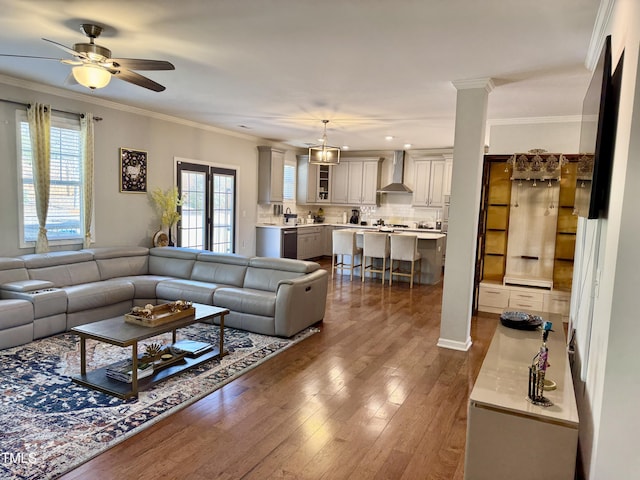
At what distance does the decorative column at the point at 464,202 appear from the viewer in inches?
161

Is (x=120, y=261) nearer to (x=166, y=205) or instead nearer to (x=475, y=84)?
(x=166, y=205)

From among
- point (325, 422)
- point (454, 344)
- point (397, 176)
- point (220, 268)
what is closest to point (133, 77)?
point (220, 268)

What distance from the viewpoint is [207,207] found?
7.70 meters

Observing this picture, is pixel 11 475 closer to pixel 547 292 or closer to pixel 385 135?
pixel 547 292

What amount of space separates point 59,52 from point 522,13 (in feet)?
12.5

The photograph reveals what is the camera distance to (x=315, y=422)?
9.36 feet

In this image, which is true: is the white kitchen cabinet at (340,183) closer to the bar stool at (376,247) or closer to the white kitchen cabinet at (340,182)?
the white kitchen cabinet at (340,182)

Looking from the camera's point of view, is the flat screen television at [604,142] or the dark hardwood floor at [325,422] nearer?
the flat screen television at [604,142]

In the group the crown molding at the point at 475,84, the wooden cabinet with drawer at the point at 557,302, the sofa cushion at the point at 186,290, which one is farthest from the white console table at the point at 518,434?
the wooden cabinet with drawer at the point at 557,302

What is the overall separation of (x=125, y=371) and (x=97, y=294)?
1.77 meters

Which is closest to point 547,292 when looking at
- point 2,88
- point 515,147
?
point 515,147

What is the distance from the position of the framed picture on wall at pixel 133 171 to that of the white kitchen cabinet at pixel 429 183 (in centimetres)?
597

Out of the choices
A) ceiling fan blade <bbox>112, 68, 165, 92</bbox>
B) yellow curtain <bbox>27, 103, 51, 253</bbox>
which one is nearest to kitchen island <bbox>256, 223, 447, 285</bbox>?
yellow curtain <bbox>27, 103, 51, 253</bbox>

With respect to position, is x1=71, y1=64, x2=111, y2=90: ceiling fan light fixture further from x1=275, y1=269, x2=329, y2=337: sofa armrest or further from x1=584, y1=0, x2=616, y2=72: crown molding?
x1=584, y1=0, x2=616, y2=72: crown molding
